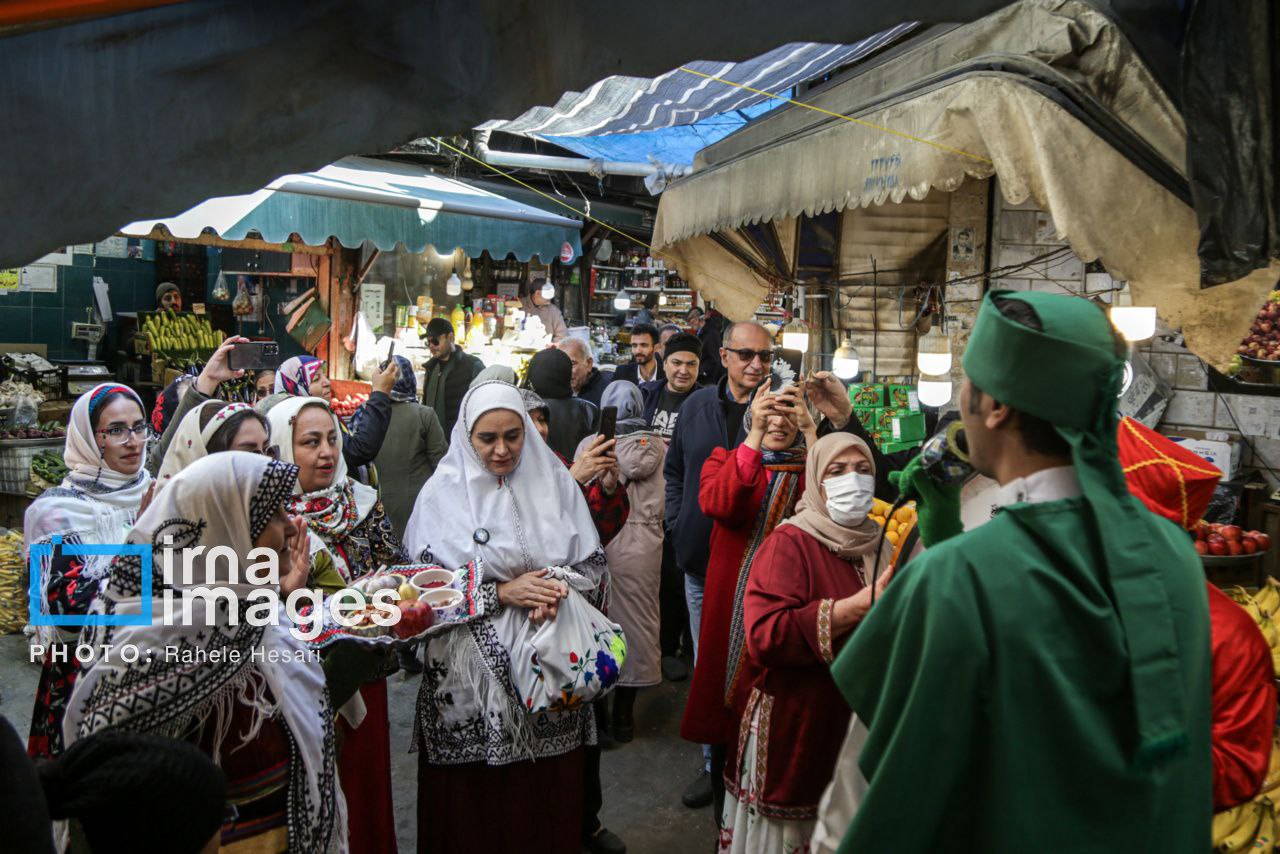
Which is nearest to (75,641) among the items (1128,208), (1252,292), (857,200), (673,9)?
(673,9)

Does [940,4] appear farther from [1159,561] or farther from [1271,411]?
[1271,411]

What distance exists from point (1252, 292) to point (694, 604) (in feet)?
9.23

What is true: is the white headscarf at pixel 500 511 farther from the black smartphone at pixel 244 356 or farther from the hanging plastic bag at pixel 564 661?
the black smartphone at pixel 244 356

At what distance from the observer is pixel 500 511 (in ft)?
10.6

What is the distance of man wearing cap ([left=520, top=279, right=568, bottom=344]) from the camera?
1293 centimetres

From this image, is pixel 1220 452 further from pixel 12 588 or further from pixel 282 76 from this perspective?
pixel 12 588

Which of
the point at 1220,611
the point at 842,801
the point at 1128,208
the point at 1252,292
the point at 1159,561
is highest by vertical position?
the point at 1128,208

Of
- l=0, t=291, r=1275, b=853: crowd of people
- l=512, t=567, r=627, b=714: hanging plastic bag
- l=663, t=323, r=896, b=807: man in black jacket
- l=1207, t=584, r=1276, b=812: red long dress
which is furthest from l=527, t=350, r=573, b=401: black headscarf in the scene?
l=1207, t=584, r=1276, b=812: red long dress

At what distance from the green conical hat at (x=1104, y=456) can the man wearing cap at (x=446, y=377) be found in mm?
6177

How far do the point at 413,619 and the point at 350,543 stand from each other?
2.17ft

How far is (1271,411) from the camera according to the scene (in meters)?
5.37

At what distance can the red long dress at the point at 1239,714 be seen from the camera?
6.74 ft

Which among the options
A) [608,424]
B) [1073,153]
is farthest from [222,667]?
[1073,153]

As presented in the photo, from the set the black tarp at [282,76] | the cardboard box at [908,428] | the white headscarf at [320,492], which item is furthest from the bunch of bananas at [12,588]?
the black tarp at [282,76]
